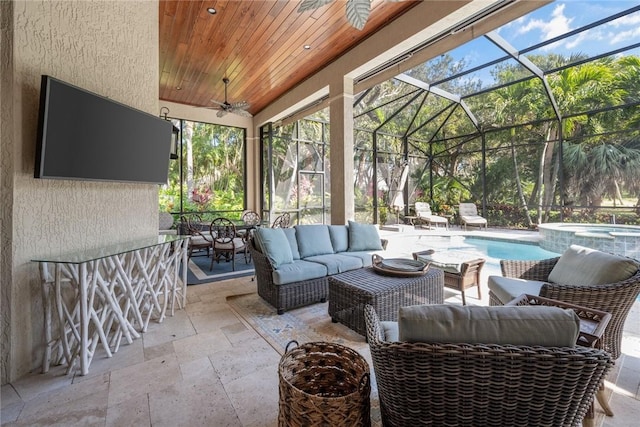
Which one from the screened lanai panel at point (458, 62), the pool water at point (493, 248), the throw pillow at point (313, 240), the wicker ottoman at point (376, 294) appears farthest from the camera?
the pool water at point (493, 248)

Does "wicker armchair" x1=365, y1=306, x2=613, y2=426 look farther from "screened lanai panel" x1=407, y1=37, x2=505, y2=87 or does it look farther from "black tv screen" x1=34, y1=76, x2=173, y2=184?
"screened lanai panel" x1=407, y1=37, x2=505, y2=87

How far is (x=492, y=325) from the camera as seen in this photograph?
42.2 inches

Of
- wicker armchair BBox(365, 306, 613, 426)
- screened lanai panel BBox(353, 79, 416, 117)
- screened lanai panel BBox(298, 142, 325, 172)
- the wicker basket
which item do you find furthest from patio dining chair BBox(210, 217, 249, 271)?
screened lanai panel BBox(353, 79, 416, 117)

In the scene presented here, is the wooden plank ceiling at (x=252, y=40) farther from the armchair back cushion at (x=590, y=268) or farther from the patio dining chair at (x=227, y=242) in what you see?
the armchair back cushion at (x=590, y=268)

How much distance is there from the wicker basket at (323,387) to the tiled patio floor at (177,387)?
0.37 m

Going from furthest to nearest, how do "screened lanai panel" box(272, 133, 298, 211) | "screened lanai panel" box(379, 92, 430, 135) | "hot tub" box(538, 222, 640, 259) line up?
"screened lanai panel" box(272, 133, 298, 211) → "screened lanai panel" box(379, 92, 430, 135) → "hot tub" box(538, 222, 640, 259)

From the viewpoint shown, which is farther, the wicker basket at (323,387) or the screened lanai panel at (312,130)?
the screened lanai panel at (312,130)

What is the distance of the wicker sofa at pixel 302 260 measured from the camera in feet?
9.90

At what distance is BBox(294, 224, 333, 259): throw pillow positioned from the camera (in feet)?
12.1

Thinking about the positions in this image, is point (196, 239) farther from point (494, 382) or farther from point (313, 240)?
point (494, 382)

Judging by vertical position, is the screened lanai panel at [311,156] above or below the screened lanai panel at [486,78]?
below

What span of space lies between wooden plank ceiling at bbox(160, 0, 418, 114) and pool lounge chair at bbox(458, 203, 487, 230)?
270 inches

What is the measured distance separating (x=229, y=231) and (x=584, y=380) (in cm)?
467

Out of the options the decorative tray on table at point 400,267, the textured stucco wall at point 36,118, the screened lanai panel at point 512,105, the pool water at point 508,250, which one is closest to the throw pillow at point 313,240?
the decorative tray on table at point 400,267
